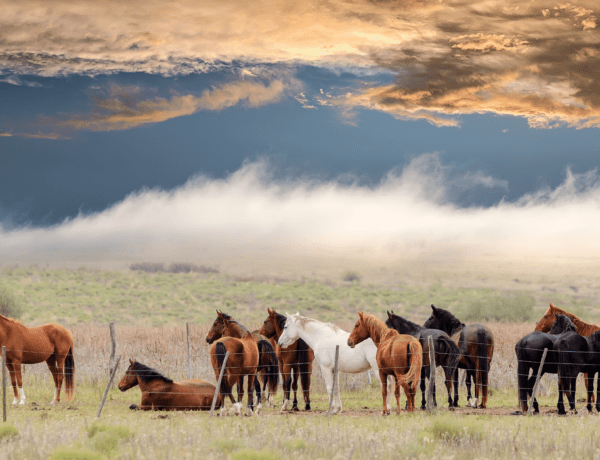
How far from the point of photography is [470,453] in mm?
8305

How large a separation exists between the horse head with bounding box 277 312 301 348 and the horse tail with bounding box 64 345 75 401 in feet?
17.9

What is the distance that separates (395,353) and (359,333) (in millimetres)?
992

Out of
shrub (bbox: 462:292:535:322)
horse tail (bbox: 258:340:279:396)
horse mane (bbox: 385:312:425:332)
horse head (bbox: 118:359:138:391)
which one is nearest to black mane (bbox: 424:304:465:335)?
horse mane (bbox: 385:312:425:332)

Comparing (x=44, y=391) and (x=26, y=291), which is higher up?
(x=26, y=291)

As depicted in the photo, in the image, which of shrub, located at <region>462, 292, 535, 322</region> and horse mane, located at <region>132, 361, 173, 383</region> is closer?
horse mane, located at <region>132, 361, 173, 383</region>

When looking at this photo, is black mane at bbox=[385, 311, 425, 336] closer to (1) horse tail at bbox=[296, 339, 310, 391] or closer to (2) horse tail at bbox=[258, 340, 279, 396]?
(1) horse tail at bbox=[296, 339, 310, 391]

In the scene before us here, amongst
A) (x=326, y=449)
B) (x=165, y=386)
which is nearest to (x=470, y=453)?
(x=326, y=449)

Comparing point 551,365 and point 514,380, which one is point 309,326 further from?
point 514,380

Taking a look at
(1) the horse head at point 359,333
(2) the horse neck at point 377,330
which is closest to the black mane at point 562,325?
(2) the horse neck at point 377,330

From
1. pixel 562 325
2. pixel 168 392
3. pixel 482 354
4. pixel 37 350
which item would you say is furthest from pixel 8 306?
pixel 562 325

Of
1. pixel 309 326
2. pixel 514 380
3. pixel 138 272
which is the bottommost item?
pixel 514 380

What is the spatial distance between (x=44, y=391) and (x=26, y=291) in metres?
46.5

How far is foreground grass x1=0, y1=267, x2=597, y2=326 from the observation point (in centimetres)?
5350

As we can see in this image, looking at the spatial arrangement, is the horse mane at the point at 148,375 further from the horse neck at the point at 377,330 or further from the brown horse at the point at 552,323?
the brown horse at the point at 552,323
